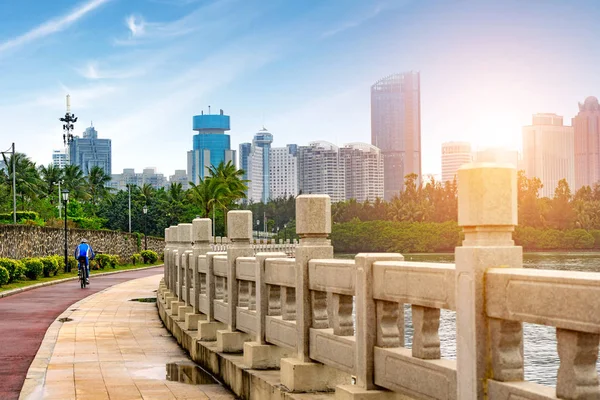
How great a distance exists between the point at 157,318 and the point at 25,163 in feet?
237

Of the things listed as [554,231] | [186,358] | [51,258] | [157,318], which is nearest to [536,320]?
[186,358]

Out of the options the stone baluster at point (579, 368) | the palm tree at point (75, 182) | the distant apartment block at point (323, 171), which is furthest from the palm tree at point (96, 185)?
the stone baluster at point (579, 368)

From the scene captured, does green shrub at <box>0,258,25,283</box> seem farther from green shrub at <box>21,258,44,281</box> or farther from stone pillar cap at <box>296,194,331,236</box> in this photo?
stone pillar cap at <box>296,194,331,236</box>

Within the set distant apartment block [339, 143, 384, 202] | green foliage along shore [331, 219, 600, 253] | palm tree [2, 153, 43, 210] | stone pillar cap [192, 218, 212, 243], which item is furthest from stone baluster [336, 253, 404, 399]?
distant apartment block [339, 143, 384, 202]

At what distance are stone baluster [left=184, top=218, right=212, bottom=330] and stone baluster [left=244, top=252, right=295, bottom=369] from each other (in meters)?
4.38

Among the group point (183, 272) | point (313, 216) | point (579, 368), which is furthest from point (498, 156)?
point (183, 272)

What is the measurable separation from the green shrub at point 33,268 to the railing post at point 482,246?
103 ft

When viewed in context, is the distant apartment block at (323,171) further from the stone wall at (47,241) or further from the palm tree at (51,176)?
the stone wall at (47,241)

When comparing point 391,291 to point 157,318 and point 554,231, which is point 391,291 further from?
point 554,231

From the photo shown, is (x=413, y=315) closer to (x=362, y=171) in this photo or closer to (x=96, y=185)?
(x=96, y=185)

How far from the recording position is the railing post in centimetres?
452

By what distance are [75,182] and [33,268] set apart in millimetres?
78029

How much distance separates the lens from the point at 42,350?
12797 millimetres

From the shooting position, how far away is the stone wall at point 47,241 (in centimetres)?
3697
